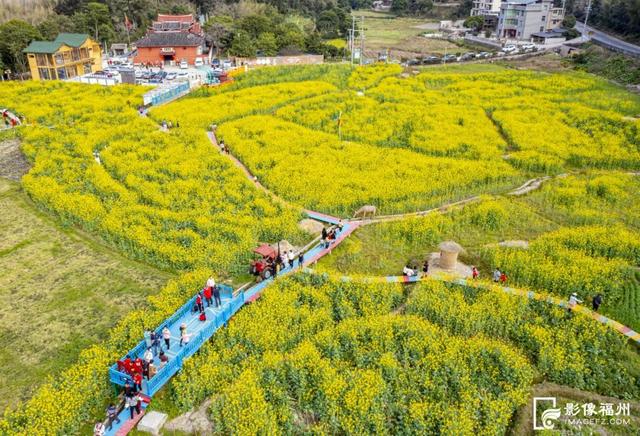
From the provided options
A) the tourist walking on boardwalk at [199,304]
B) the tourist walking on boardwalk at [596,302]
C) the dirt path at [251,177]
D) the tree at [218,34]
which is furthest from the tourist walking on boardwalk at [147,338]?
the tree at [218,34]

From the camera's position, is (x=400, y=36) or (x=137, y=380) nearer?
(x=137, y=380)

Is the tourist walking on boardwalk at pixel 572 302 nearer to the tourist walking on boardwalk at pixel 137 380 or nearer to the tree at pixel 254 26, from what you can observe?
the tourist walking on boardwalk at pixel 137 380

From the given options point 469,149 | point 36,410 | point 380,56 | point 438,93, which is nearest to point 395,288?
point 36,410

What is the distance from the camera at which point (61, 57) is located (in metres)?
63.0

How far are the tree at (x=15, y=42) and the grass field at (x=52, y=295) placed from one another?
4662cm

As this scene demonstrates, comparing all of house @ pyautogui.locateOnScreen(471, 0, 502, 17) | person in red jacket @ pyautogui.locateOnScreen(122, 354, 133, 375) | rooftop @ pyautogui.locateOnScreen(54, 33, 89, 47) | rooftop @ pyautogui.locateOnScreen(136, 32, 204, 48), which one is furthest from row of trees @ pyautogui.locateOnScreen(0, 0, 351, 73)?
person in red jacket @ pyautogui.locateOnScreen(122, 354, 133, 375)

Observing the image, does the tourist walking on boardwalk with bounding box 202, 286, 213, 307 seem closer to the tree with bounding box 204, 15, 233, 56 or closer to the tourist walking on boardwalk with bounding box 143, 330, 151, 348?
the tourist walking on boardwalk with bounding box 143, 330, 151, 348

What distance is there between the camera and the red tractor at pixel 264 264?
2223cm

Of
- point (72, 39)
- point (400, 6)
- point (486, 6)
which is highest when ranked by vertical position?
point (486, 6)

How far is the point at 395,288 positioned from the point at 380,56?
71.5 meters

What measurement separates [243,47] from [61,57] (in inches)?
916

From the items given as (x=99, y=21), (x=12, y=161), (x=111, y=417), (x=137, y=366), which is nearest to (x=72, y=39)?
(x=99, y=21)

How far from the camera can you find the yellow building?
6175 centimetres

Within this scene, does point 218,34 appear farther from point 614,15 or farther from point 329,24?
point 614,15
